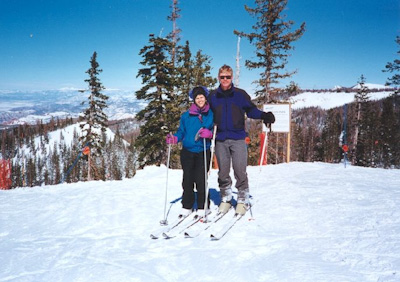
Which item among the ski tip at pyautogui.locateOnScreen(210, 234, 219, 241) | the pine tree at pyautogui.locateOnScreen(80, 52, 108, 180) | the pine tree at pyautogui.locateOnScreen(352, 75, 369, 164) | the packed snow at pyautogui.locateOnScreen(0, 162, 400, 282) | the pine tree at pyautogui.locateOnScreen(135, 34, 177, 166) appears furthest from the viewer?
the pine tree at pyautogui.locateOnScreen(352, 75, 369, 164)

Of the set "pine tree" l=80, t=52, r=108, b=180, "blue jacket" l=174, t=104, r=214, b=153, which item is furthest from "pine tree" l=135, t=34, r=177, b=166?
"blue jacket" l=174, t=104, r=214, b=153

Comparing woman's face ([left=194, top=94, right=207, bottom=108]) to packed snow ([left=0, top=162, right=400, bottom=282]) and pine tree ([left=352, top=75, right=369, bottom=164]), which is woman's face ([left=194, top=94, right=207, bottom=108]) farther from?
pine tree ([left=352, top=75, right=369, bottom=164])

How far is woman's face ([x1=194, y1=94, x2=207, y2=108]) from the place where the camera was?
4238mm

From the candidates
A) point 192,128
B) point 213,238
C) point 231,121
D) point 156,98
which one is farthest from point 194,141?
point 156,98

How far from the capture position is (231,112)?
4301 millimetres

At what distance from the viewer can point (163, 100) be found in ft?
56.3

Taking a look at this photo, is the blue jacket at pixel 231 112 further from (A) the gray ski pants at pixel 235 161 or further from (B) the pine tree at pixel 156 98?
(B) the pine tree at pixel 156 98

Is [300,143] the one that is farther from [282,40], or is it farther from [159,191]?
[159,191]

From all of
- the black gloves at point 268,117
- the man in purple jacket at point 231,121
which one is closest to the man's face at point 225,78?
the man in purple jacket at point 231,121

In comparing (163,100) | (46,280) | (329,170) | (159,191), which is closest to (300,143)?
(163,100)

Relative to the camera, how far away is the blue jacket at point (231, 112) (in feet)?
14.1

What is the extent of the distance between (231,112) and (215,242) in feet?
6.87

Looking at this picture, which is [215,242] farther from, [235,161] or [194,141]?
[194,141]

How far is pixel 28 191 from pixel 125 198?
329 cm
